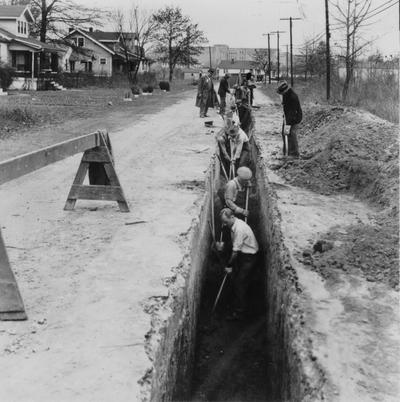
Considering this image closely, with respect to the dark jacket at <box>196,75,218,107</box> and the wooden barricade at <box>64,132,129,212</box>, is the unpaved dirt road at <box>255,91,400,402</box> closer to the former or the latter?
the wooden barricade at <box>64,132,129,212</box>

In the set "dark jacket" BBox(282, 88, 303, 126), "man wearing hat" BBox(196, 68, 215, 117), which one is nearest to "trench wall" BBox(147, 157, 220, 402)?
"dark jacket" BBox(282, 88, 303, 126)

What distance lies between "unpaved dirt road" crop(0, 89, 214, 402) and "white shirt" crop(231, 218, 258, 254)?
687 millimetres

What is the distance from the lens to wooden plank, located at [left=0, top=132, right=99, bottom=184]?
5020 millimetres

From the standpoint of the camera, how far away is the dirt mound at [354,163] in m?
9.52

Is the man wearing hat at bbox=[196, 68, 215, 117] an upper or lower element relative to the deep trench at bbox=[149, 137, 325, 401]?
upper

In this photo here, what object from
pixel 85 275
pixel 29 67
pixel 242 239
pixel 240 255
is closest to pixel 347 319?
pixel 85 275

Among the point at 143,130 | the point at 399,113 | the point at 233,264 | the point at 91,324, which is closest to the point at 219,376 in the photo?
the point at 233,264

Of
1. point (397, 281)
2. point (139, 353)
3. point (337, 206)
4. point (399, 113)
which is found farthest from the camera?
point (399, 113)

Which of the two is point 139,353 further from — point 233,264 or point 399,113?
point 399,113

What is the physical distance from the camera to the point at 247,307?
28.0 ft

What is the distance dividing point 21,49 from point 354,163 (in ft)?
121

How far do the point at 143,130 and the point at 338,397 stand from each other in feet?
47.2

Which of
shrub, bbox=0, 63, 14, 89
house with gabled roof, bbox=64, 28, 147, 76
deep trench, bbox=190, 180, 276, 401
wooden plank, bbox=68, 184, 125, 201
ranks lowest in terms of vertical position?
deep trench, bbox=190, 180, 276, 401

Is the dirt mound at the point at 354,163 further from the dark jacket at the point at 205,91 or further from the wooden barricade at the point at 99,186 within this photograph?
the dark jacket at the point at 205,91
